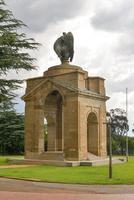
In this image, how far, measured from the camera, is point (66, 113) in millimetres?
39500

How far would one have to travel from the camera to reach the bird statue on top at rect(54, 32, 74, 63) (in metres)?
42.7

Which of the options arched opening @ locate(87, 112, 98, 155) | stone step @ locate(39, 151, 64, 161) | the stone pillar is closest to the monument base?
stone step @ locate(39, 151, 64, 161)

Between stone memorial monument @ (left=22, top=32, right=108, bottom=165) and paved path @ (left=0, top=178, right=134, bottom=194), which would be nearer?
paved path @ (left=0, top=178, right=134, bottom=194)

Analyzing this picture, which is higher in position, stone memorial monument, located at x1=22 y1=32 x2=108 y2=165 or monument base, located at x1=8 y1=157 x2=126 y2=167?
stone memorial monument, located at x1=22 y1=32 x2=108 y2=165

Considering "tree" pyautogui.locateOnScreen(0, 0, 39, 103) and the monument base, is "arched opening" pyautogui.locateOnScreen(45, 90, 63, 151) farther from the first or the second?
"tree" pyautogui.locateOnScreen(0, 0, 39, 103)

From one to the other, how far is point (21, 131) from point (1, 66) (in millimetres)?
43357

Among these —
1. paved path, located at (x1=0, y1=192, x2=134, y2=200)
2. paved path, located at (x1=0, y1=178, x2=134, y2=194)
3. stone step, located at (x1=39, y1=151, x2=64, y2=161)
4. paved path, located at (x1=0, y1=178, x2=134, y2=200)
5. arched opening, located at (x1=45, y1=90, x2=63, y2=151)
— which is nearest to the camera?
paved path, located at (x1=0, y1=192, x2=134, y2=200)

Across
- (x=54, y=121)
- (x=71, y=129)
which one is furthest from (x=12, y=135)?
(x=71, y=129)

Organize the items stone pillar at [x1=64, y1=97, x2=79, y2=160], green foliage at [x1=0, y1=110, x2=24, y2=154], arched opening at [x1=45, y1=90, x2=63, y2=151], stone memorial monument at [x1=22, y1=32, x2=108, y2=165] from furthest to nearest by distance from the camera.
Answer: green foliage at [x1=0, y1=110, x2=24, y2=154] → arched opening at [x1=45, y1=90, x2=63, y2=151] → stone memorial monument at [x1=22, y1=32, x2=108, y2=165] → stone pillar at [x1=64, y1=97, x2=79, y2=160]

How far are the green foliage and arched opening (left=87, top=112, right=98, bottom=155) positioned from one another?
22.4 meters

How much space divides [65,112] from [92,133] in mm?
4237

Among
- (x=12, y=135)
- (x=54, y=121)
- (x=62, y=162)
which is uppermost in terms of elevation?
(x=54, y=121)

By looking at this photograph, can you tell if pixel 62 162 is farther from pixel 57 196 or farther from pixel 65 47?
pixel 57 196

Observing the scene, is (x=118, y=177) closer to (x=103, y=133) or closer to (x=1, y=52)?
(x=1, y=52)
